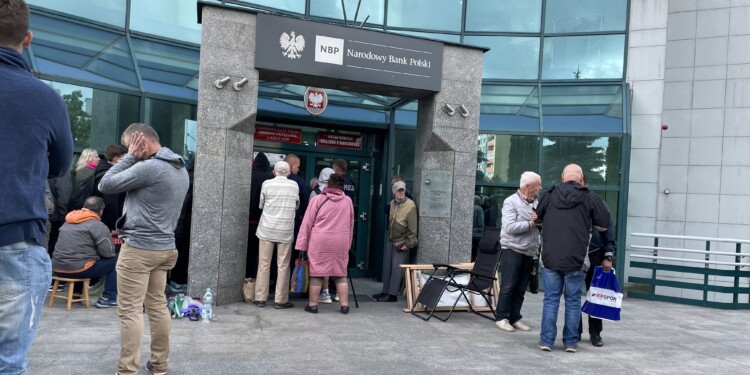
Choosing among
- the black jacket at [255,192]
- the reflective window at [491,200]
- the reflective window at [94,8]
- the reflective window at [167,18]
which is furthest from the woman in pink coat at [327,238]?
the reflective window at [94,8]

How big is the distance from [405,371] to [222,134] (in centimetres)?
376

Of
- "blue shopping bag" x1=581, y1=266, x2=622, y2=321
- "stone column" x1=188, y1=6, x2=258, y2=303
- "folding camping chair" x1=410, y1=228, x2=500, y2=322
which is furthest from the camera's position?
"folding camping chair" x1=410, y1=228, x2=500, y2=322

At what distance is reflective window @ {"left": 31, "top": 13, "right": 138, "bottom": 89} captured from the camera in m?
8.06

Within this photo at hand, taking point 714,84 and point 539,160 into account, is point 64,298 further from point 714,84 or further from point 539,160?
point 714,84

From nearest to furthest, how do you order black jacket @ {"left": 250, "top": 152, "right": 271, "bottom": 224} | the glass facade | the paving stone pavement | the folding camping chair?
the paving stone pavement → the folding camping chair → black jacket @ {"left": 250, "top": 152, "right": 271, "bottom": 224} → the glass facade

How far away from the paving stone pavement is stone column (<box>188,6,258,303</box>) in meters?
0.52

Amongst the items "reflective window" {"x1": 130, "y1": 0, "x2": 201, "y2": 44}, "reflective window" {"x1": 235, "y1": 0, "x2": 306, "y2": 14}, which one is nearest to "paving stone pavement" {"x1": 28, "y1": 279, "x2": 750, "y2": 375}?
"reflective window" {"x1": 130, "y1": 0, "x2": 201, "y2": 44}

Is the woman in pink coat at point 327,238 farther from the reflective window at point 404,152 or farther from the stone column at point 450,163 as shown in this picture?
the reflective window at point 404,152

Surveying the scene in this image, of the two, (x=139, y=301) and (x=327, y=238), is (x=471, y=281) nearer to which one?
(x=327, y=238)

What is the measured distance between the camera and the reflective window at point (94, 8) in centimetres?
847

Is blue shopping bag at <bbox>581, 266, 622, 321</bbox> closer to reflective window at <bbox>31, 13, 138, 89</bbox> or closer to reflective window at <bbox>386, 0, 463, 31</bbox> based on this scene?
reflective window at <bbox>386, 0, 463, 31</bbox>

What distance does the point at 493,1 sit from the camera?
36.3 feet

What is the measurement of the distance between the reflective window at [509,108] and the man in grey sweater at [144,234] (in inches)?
288

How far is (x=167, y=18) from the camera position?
938cm
